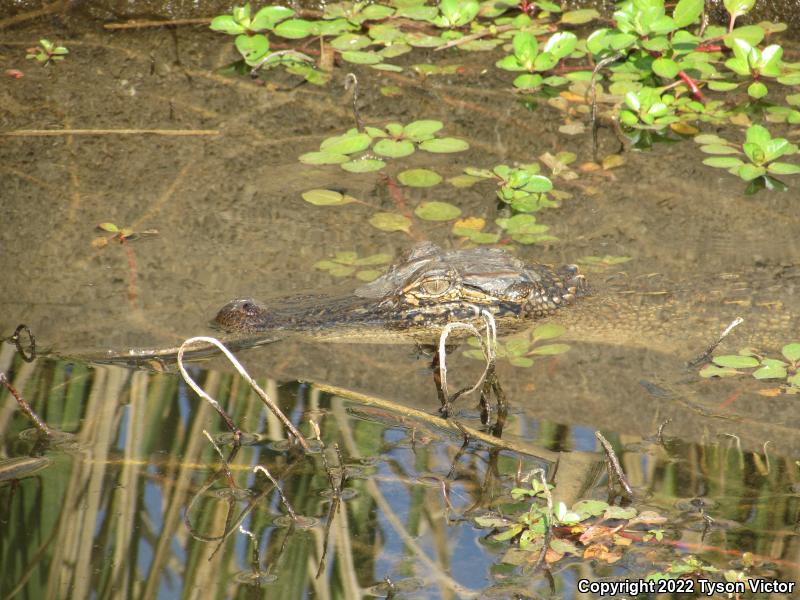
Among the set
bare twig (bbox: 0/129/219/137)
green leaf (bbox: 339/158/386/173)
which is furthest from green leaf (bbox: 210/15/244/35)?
green leaf (bbox: 339/158/386/173)

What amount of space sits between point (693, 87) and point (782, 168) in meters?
0.96

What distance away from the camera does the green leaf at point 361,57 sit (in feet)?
21.5

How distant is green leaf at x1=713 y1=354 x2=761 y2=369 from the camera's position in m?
4.17

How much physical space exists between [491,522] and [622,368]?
1.32 m

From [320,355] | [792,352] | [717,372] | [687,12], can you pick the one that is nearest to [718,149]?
[687,12]

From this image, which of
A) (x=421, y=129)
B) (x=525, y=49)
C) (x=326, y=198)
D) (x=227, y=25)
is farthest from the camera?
(x=227, y=25)

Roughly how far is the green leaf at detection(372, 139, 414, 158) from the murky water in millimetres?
114

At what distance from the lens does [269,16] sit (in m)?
6.77

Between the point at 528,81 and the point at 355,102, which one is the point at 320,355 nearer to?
the point at 355,102

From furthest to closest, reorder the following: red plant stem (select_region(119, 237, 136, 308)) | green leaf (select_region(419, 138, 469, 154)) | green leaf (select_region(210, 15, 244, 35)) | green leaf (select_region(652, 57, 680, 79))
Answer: green leaf (select_region(210, 15, 244, 35))
green leaf (select_region(652, 57, 680, 79))
green leaf (select_region(419, 138, 469, 154))
red plant stem (select_region(119, 237, 136, 308))

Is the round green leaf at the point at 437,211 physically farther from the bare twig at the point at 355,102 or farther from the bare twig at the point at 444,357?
the bare twig at the point at 444,357

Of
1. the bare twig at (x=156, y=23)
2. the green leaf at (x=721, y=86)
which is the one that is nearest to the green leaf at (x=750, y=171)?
the green leaf at (x=721, y=86)

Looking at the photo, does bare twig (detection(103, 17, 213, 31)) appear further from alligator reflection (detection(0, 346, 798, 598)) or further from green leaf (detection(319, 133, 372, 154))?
alligator reflection (detection(0, 346, 798, 598))

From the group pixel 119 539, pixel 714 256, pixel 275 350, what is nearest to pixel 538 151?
pixel 714 256
